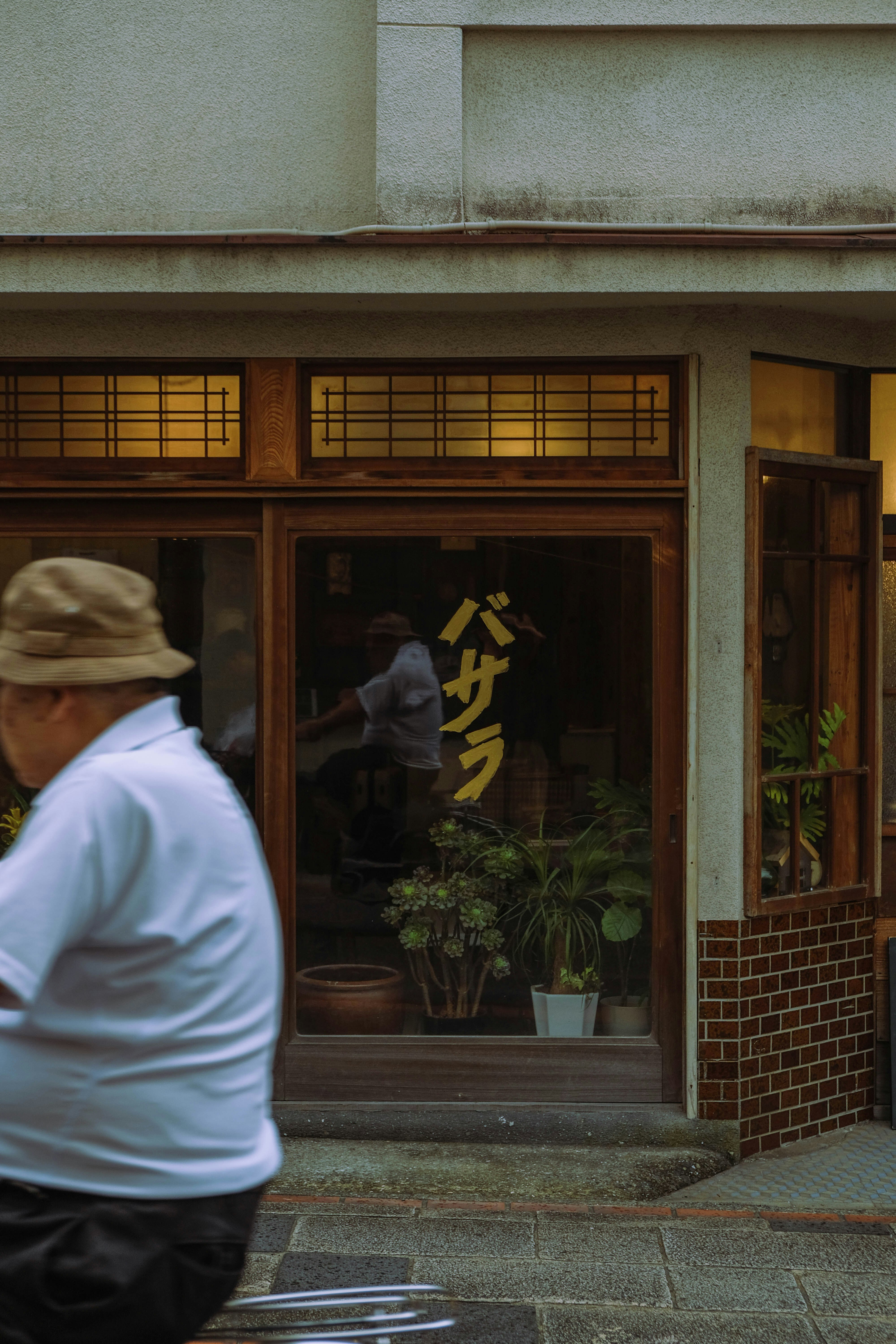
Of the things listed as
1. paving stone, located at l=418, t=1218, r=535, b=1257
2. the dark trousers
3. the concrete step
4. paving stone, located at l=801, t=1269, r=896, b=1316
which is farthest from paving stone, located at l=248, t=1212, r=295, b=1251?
the dark trousers

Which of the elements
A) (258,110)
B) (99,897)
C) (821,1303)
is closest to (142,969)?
(99,897)

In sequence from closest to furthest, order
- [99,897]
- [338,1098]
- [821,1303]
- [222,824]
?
1. [99,897]
2. [222,824]
3. [821,1303]
4. [338,1098]

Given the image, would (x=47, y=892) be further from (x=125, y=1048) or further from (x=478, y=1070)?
(x=478, y=1070)

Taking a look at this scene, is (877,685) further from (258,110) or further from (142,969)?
(142,969)

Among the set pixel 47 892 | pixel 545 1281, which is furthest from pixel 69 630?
pixel 545 1281

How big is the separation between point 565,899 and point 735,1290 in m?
2.07

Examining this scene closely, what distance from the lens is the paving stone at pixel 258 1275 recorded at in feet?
14.7

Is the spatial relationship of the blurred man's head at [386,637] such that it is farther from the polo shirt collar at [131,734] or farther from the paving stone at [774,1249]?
the polo shirt collar at [131,734]

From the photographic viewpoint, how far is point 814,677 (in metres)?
6.34

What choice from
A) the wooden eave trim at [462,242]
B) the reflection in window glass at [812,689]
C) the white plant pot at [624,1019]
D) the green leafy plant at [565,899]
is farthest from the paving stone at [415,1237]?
the wooden eave trim at [462,242]

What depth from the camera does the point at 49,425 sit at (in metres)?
6.27

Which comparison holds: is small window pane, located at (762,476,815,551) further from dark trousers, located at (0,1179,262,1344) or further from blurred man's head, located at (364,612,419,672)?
dark trousers, located at (0,1179,262,1344)

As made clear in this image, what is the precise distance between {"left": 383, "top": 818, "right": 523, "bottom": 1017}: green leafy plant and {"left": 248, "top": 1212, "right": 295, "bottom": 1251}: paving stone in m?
1.36

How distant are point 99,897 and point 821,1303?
11.6 feet
